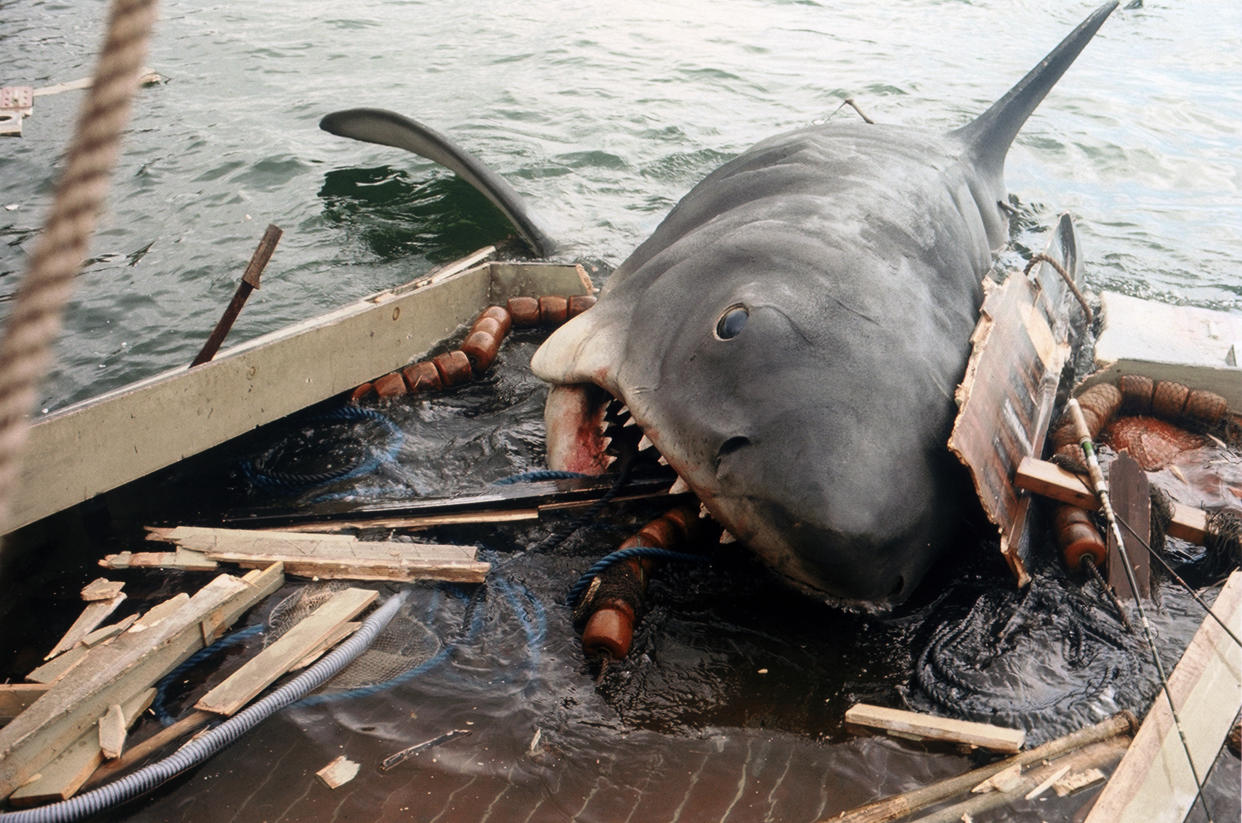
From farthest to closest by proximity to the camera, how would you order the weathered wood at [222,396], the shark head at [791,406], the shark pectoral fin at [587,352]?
the shark pectoral fin at [587,352]
the weathered wood at [222,396]
the shark head at [791,406]

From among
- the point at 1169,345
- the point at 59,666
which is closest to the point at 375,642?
the point at 59,666

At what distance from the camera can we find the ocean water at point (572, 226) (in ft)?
12.2

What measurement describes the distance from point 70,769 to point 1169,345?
23.4 ft

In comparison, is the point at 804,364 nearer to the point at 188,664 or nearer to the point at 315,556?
the point at 315,556

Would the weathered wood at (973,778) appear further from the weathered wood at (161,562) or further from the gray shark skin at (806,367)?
the weathered wood at (161,562)

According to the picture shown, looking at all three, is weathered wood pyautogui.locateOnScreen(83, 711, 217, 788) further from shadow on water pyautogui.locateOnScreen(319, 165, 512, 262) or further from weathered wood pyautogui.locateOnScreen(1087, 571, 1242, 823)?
shadow on water pyautogui.locateOnScreen(319, 165, 512, 262)

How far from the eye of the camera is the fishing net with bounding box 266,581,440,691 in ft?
13.4

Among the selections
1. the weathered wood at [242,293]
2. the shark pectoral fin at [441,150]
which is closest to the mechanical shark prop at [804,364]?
the weathered wood at [242,293]

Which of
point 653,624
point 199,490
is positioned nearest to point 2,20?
point 199,490

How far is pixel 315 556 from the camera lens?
4.64m

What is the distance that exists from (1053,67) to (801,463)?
Answer: 6530 mm

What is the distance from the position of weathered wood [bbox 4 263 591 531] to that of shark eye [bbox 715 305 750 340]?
101 inches

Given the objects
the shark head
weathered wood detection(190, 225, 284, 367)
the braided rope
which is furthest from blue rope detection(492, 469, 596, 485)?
the braided rope

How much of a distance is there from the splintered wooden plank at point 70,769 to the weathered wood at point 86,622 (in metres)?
0.54
